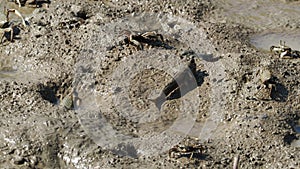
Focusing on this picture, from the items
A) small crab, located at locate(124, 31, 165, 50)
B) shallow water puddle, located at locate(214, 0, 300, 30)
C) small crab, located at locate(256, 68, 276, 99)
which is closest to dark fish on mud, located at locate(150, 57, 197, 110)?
small crab, located at locate(124, 31, 165, 50)

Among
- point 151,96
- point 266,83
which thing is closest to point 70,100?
point 151,96

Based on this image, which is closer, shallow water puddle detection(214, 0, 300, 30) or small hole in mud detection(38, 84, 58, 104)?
small hole in mud detection(38, 84, 58, 104)

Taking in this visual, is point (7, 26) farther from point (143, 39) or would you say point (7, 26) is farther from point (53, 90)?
point (143, 39)

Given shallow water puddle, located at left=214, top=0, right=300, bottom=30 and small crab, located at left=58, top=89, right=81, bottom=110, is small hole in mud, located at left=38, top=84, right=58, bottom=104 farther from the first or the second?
shallow water puddle, located at left=214, top=0, right=300, bottom=30

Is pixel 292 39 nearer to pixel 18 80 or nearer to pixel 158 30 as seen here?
pixel 158 30

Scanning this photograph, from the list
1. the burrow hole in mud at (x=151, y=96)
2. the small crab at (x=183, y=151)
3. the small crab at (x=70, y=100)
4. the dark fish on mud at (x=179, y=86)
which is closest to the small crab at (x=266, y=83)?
the dark fish on mud at (x=179, y=86)

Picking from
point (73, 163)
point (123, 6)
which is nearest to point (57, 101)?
point (73, 163)

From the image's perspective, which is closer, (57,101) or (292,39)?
(57,101)
